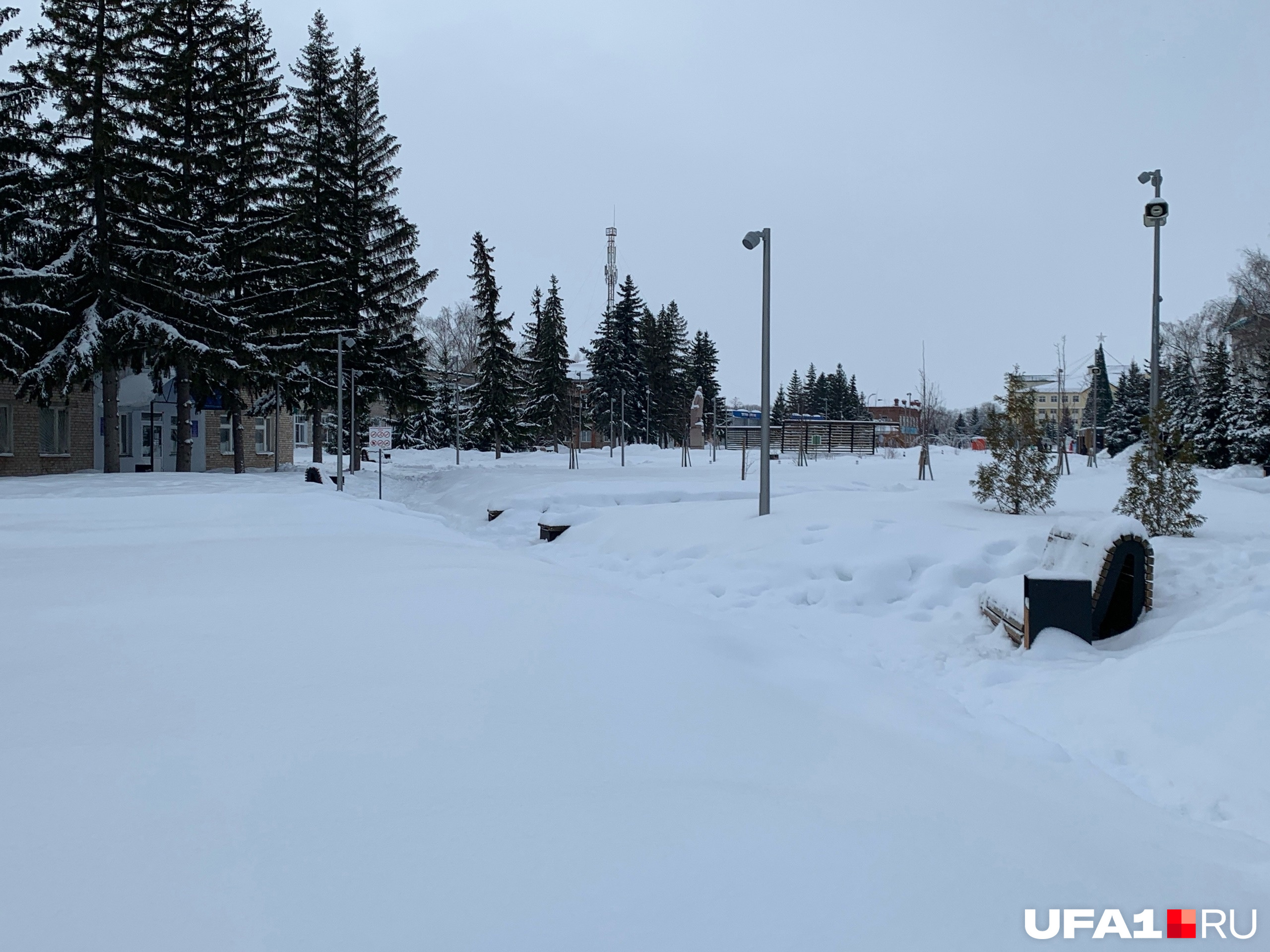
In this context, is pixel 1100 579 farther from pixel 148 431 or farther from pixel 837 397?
pixel 837 397

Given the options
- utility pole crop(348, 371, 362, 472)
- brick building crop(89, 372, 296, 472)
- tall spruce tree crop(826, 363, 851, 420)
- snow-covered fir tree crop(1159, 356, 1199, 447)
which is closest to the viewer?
brick building crop(89, 372, 296, 472)

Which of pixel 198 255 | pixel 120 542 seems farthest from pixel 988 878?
pixel 198 255

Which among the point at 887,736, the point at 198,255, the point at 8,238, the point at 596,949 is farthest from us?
the point at 198,255

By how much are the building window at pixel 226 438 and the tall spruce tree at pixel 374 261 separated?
776cm

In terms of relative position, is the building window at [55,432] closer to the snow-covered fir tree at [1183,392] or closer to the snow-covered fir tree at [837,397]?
the snow-covered fir tree at [1183,392]

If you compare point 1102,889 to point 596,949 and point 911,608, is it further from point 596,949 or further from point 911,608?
point 911,608

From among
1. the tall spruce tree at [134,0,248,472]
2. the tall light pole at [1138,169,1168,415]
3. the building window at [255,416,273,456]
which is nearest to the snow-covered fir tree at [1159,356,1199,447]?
the tall light pole at [1138,169,1168,415]

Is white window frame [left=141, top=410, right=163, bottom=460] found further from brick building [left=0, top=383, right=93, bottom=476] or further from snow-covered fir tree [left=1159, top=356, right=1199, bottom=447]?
snow-covered fir tree [left=1159, top=356, right=1199, bottom=447]

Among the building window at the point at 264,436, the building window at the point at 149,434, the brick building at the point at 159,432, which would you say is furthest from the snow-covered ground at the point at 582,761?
the building window at the point at 264,436

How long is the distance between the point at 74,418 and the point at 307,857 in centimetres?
3920

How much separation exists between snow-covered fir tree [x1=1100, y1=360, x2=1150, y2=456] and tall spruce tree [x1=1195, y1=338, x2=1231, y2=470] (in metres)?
16.0

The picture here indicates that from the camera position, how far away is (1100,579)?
8383 mm

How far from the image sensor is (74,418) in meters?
35.3

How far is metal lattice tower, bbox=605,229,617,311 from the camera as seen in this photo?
95.2 meters
